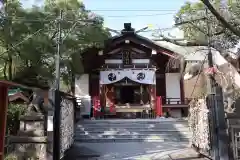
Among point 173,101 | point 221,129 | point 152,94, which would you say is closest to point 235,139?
point 221,129

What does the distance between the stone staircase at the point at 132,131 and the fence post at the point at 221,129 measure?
518 centimetres

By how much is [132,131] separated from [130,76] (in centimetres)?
665

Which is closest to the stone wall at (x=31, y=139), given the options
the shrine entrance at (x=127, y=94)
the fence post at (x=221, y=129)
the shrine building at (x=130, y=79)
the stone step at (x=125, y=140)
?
the stone step at (x=125, y=140)

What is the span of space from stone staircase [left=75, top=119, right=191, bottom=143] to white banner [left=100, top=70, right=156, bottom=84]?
4763mm

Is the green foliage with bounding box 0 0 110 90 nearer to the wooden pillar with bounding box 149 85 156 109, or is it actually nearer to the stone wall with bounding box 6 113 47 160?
the stone wall with bounding box 6 113 47 160

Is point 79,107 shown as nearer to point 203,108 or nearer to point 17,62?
point 17,62

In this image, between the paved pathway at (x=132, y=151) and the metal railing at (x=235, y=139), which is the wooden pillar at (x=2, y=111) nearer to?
the paved pathway at (x=132, y=151)

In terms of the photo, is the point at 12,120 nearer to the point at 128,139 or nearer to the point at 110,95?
the point at 128,139

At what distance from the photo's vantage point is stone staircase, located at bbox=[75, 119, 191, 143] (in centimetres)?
1267

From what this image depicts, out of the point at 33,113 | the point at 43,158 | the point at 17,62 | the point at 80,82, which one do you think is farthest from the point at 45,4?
the point at 43,158

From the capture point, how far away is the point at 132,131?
13.7m

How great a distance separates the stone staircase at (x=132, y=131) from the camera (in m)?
12.7

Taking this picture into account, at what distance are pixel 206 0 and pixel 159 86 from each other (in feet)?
50.3

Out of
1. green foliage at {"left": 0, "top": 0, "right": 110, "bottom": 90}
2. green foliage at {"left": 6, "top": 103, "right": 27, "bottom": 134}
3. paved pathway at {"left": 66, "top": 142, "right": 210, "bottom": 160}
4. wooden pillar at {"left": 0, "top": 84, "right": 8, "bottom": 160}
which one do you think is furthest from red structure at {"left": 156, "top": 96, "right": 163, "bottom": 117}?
wooden pillar at {"left": 0, "top": 84, "right": 8, "bottom": 160}
